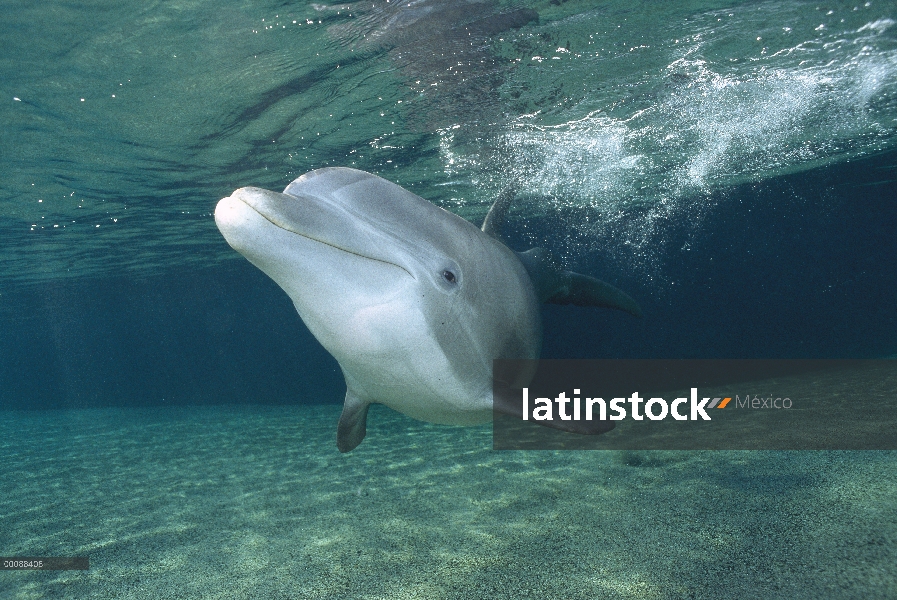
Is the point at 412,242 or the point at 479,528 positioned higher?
the point at 412,242

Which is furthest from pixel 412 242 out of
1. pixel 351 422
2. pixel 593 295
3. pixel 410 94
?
pixel 410 94

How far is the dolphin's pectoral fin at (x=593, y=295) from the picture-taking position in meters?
6.43

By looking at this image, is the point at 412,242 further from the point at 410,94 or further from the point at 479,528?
the point at 410,94

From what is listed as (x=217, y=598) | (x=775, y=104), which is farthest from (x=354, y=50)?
(x=775, y=104)

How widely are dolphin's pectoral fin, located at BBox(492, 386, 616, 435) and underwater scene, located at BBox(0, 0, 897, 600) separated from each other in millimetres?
88

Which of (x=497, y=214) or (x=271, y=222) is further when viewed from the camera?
(x=497, y=214)

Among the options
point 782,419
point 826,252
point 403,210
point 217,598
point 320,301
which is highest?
point 826,252

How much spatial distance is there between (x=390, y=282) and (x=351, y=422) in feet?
8.26

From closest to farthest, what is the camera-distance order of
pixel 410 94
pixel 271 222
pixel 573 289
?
1. pixel 271 222
2. pixel 573 289
3. pixel 410 94

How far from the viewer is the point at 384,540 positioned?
215 inches

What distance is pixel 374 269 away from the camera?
255cm

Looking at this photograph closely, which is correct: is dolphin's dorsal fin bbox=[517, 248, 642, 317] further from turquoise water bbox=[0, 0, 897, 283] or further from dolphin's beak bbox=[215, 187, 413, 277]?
turquoise water bbox=[0, 0, 897, 283]

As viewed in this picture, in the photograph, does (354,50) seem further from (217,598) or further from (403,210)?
(217,598)

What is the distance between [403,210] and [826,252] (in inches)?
3481
